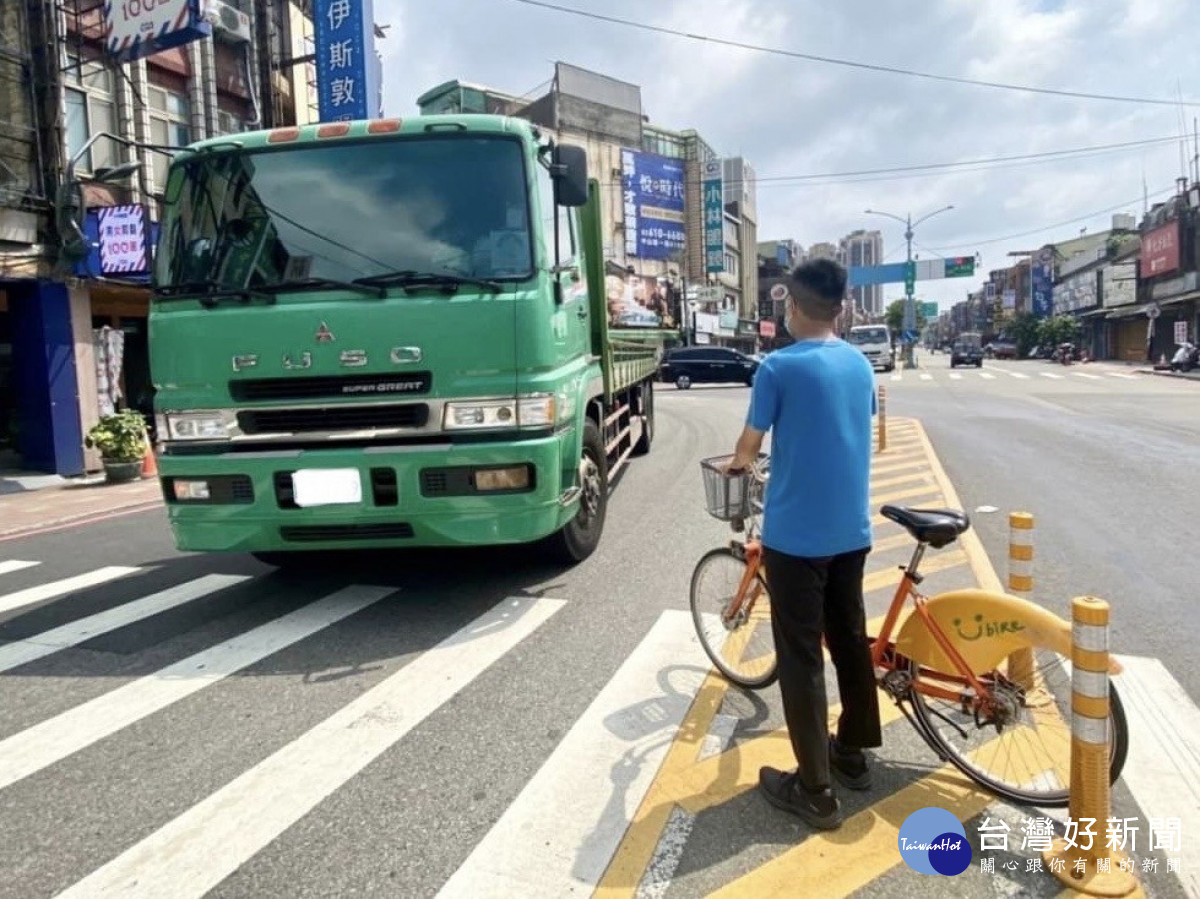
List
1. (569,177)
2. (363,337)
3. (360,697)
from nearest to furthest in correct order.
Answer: (360,697) → (363,337) → (569,177)

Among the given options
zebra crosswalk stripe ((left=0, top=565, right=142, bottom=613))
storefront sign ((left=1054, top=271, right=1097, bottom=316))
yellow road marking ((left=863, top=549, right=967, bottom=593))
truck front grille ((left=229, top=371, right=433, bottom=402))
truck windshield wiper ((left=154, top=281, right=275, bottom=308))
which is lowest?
zebra crosswalk stripe ((left=0, top=565, right=142, bottom=613))

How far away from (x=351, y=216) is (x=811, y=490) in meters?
3.39

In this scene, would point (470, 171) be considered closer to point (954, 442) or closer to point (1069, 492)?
point (1069, 492)

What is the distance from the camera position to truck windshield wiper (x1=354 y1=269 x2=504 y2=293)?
15.4 ft

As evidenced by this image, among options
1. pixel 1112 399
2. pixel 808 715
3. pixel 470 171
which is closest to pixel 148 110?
pixel 470 171

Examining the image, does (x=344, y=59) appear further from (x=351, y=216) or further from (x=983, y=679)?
(x=983, y=679)

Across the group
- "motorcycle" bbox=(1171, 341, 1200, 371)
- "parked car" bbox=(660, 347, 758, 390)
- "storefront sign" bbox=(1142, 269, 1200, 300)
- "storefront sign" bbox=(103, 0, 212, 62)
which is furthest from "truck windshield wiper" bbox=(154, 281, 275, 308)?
"storefront sign" bbox=(1142, 269, 1200, 300)

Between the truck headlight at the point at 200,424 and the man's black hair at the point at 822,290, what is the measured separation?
3.44 metres

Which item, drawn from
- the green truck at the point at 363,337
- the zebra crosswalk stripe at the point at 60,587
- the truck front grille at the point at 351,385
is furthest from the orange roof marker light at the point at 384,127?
the zebra crosswalk stripe at the point at 60,587

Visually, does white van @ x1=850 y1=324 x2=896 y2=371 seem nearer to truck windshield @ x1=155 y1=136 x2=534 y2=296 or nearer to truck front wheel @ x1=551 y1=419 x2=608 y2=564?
truck front wheel @ x1=551 y1=419 x2=608 y2=564

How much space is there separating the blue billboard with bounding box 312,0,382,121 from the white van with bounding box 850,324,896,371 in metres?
27.2

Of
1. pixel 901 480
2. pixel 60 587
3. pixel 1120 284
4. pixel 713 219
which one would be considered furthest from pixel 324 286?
pixel 713 219

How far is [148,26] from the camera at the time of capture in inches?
497

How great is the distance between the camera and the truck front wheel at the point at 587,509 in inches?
237
